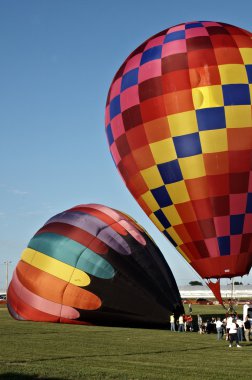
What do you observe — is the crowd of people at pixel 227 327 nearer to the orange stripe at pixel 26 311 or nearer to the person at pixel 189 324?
the person at pixel 189 324

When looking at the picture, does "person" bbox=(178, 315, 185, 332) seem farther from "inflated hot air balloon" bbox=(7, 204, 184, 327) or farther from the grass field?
the grass field

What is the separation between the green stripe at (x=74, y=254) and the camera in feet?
79.0

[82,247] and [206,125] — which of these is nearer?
[206,125]

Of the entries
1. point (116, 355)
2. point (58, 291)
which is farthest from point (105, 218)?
point (116, 355)

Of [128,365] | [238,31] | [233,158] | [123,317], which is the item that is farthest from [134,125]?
[128,365]

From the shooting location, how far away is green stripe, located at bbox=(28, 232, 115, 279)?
24094 mm

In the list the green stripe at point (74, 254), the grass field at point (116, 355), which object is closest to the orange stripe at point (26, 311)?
the grass field at point (116, 355)

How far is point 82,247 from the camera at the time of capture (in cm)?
2483

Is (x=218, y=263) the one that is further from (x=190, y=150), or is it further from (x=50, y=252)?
(x=50, y=252)

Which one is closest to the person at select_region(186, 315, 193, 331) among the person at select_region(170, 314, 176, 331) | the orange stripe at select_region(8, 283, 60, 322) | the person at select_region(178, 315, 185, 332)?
the person at select_region(178, 315, 185, 332)

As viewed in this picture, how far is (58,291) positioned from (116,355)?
1026 cm

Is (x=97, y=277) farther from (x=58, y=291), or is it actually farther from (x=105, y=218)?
(x=105, y=218)

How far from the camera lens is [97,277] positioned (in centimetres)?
2406

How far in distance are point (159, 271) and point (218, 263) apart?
3.59m
